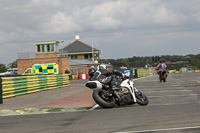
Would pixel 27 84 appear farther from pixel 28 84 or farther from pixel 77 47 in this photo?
pixel 77 47

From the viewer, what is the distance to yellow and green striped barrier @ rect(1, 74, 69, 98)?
Result: 16.1 meters

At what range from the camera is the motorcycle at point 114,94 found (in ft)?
35.0

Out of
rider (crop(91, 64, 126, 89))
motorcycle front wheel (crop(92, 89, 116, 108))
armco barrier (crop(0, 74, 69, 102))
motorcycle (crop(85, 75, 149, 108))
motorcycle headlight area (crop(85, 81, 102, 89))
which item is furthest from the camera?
armco barrier (crop(0, 74, 69, 102))

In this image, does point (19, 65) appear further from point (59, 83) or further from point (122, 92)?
point (122, 92)

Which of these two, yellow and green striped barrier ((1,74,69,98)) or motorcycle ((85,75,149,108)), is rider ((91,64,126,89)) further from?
yellow and green striped barrier ((1,74,69,98))

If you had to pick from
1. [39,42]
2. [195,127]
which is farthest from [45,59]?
[195,127]

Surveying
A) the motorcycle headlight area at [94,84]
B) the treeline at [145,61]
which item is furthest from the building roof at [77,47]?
the motorcycle headlight area at [94,84]

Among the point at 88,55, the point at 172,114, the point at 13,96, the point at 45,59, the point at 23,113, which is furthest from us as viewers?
the point at 88,55

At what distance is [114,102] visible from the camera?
10.9 metres

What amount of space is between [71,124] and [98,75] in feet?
11.3

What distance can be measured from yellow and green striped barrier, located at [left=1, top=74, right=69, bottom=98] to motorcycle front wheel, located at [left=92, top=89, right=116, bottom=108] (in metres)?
6.32

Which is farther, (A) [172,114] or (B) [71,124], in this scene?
(A) [172,114]

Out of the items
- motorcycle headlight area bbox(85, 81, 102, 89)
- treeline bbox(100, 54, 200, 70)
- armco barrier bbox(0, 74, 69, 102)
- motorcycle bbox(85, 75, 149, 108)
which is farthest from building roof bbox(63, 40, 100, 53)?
motorcycle headlight area bbox(85, 81, 102, 89)

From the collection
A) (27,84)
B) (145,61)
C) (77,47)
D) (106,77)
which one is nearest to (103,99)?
(106,77)
